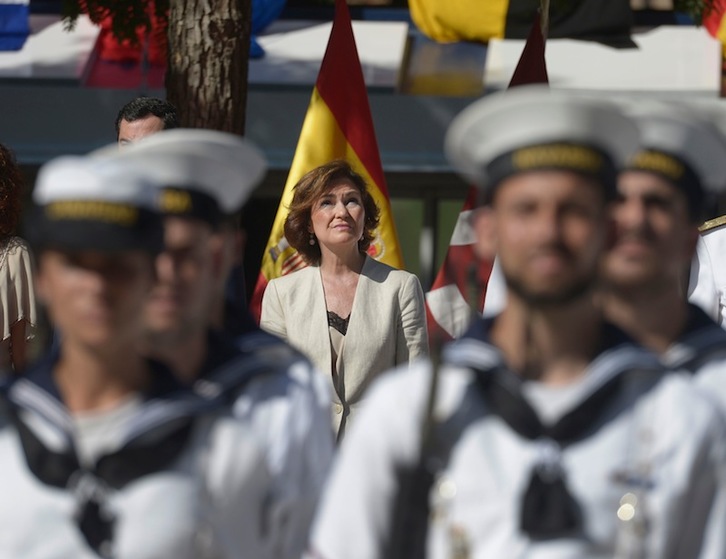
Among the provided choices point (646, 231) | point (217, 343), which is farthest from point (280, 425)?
point (646, 231)

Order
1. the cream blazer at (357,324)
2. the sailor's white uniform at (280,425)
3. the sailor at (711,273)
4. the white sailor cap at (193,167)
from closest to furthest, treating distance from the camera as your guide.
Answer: the sailor's white uniform at (280,425)
the white sailor cap at (193,167)
the sailor at (711,273)
the cream blazer at (357,324)

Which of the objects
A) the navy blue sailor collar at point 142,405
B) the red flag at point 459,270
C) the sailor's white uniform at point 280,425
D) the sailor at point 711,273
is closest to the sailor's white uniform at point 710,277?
the sailor at point 711,273

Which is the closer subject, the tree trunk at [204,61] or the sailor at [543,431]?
the sailor at [543,431]

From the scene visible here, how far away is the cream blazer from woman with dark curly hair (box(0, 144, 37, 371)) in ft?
3.00

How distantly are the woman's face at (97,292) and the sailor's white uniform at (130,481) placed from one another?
0.16 m

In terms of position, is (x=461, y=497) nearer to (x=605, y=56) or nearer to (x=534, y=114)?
(x=534, y=114)

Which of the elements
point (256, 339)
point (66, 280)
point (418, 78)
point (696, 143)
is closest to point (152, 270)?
point (66, 280)

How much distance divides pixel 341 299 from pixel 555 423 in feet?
11.3

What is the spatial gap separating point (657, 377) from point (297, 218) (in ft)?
11.9

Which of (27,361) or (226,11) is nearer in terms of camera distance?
(27,361)

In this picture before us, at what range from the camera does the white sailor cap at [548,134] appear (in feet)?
10.6

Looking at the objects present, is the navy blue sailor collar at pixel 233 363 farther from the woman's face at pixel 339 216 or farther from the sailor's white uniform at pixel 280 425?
the woman's face at pixel 339 216

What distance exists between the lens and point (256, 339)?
4.03 m

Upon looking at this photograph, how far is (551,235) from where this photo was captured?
313 cm
